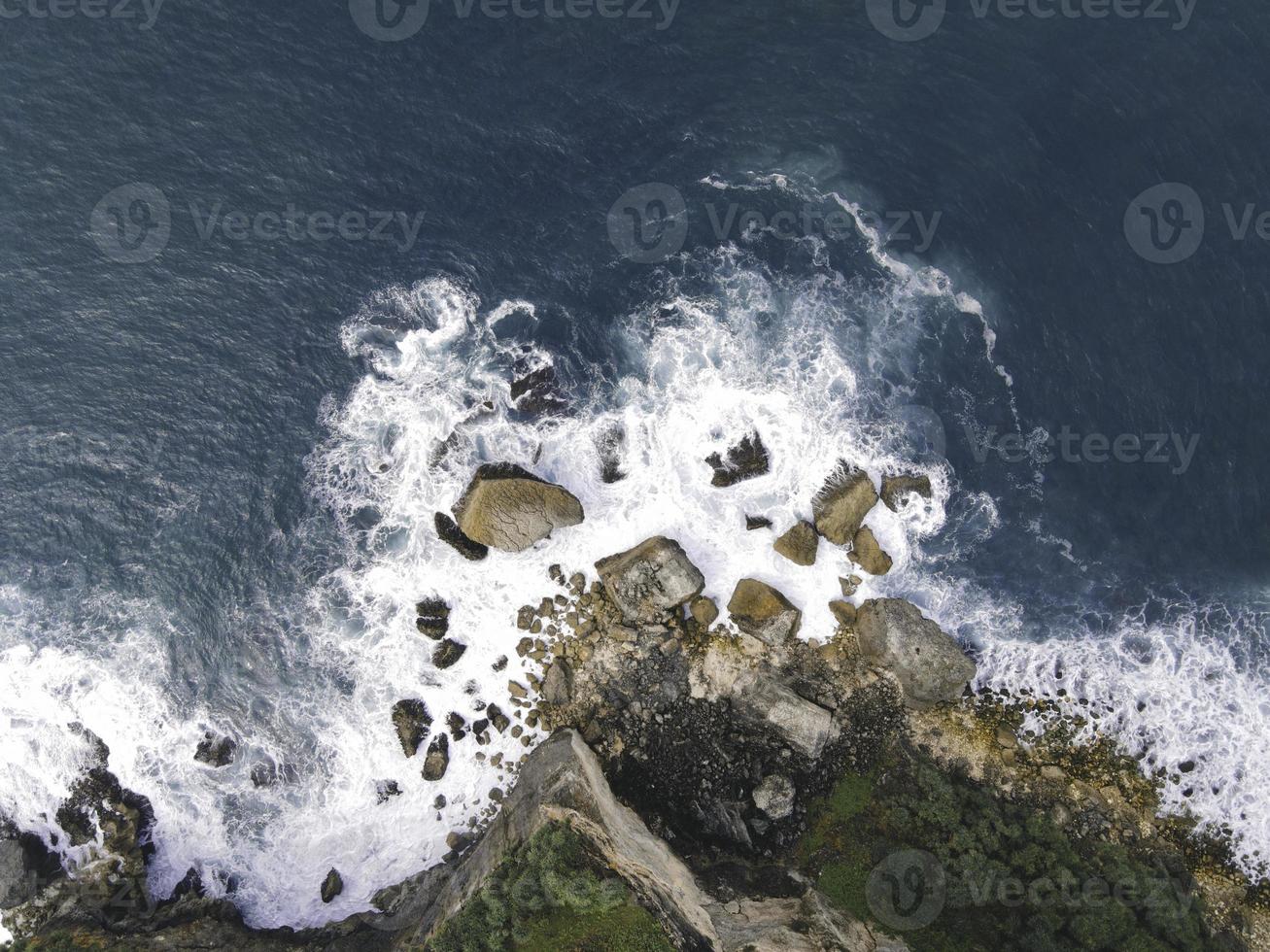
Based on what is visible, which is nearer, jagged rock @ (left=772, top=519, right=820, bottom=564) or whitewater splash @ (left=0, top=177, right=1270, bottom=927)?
whitewater splash @ (left=0, top=177, right=1270, bottom=927)

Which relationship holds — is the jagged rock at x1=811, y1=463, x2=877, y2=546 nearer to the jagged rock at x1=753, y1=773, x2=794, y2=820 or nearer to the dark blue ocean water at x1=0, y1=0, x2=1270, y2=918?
the dark blue ocean water at x1=0, y1=0, x2=1270, y2=918

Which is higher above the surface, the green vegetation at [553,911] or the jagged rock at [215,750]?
the green vegetation at [553,911]

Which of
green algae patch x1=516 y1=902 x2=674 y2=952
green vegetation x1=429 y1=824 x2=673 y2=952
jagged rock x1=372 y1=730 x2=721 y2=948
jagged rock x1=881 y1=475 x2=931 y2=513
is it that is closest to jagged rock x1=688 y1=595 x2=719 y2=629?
jagged rock x1=372 y1=730 x2=721 y2=948

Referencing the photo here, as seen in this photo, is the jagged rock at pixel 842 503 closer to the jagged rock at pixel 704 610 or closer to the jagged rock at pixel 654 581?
the jagged rock at pixel 704 610

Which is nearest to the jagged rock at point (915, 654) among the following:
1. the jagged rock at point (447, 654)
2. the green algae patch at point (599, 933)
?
the green algae patch at point (599, 933)

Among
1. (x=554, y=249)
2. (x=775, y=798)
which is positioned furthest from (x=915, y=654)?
(x=554, y=249)

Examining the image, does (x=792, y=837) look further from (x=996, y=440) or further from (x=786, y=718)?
(x=996, y=440)
